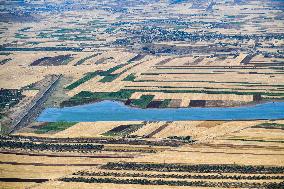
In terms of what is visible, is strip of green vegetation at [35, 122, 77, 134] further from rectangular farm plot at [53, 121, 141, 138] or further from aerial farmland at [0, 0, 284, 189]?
rectangular farm plot at [53, 121, 141, 138]

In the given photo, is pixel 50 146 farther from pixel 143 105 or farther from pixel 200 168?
pixel 143 105

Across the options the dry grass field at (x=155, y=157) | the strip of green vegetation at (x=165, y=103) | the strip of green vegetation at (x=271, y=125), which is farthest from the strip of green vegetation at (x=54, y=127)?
the strip of green vegetation at (x=271, y=125)

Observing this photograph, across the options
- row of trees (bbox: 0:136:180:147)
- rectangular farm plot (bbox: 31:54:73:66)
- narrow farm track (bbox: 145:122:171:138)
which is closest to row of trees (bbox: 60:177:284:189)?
row of trees (bbox: 0:136:180:147)

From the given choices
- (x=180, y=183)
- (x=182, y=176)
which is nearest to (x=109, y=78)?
(x=182, y=176)

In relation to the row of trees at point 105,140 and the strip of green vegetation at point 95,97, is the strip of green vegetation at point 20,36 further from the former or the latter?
the row of trees at point 105,140

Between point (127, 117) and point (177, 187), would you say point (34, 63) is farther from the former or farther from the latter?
point (177, 187)

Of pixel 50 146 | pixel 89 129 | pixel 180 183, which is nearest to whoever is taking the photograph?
pixel 180 183
